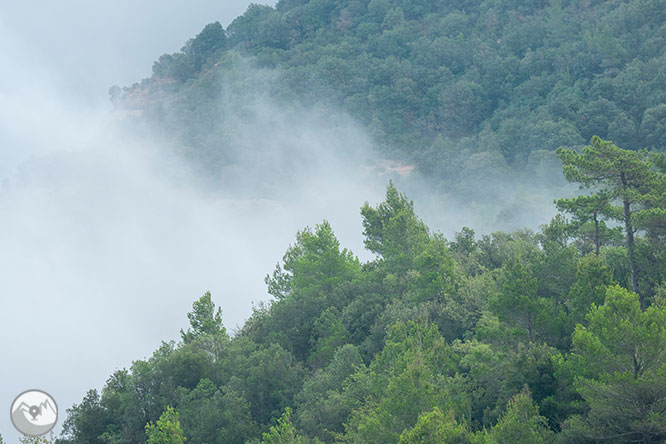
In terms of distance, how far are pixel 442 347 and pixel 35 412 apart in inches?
1019

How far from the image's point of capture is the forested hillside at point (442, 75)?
357 ft

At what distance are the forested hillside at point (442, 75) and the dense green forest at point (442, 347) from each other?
50.2 meters

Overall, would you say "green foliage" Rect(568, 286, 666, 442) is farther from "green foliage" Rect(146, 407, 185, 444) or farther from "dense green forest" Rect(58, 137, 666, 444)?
"green foliage" Rect(146, 407, 185, 444)

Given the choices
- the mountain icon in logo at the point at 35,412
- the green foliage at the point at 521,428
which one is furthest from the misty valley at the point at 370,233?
the mountain icon in logo at the point at 35,412

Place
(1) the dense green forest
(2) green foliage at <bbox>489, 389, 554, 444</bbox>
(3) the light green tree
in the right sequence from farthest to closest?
(3) the light green tree
(1) the dense green forest
(2) green foliage at <bbox>489, 389, 554, 444</bbox>

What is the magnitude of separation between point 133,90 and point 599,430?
515 ft

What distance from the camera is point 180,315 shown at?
14062 cm

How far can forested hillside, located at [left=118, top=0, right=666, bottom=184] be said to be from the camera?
109m

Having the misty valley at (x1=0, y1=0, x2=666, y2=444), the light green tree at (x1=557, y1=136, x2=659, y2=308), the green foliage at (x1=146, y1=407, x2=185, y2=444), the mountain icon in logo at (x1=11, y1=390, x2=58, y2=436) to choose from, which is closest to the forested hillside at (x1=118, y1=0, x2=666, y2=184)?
the misty valley at (x1=0, y1=0, x2=666, y2=444)

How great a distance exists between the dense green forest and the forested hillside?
50.2m

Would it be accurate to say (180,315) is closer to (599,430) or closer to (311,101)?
(311,101)

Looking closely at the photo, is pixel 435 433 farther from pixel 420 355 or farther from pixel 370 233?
pixel 370 233

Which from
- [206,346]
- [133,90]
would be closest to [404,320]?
[206,346]

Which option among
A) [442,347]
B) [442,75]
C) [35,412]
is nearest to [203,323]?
[442,347]
